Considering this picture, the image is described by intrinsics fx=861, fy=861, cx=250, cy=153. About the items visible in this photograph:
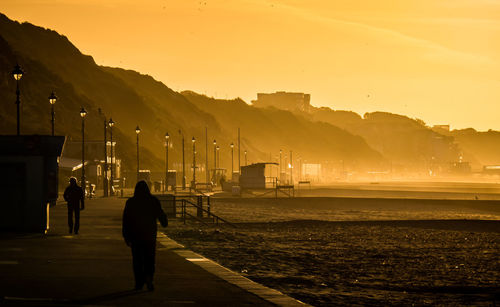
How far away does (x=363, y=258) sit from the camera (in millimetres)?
24234

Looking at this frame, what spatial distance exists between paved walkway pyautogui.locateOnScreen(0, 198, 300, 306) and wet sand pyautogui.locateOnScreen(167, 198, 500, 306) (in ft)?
3.46

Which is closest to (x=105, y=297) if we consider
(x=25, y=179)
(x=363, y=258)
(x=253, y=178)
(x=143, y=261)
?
(x=143, y=261)

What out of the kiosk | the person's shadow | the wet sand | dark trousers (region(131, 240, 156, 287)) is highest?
the kiosk

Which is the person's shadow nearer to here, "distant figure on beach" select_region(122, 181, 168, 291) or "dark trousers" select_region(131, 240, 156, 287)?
"dark trousers" select_region(131, 240, 156, 287)

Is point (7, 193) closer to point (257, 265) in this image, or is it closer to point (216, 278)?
point (257, 265)

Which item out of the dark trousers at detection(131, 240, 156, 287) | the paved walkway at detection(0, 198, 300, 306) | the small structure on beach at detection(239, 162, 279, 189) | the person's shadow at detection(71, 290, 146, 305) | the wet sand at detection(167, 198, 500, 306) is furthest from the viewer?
the small structure on beach at detection(239, 162, 279, 189)

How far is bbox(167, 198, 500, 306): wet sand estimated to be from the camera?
16.5 metres

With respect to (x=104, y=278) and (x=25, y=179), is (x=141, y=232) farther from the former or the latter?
(x=25, y=179)

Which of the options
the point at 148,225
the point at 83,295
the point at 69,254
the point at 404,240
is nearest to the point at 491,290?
the point at 148,225

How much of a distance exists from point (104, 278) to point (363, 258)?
10082mm

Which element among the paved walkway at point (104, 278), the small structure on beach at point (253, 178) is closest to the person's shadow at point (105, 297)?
the paved walkway at point (104, 278)

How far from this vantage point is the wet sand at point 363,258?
54.3ft

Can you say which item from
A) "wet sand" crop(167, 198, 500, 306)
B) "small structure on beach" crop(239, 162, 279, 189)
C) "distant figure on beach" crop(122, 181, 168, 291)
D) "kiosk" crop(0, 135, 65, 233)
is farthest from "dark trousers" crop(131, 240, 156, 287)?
"small structure on beach" crop(239, 162, 279, 189)

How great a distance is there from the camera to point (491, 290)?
1752 centimetres
